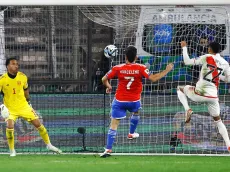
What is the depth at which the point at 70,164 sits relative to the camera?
13164mm

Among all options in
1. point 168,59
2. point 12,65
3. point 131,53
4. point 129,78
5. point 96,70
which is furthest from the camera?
point 96,70

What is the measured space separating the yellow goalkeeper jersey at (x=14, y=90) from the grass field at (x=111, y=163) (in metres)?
0.98

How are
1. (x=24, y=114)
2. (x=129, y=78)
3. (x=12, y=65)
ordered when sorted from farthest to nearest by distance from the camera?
1. (x=24, y=114)
2. (x=12, y=65)
3. (x=129, y=78)

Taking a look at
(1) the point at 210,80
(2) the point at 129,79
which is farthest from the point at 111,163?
(1) the point at 210,80

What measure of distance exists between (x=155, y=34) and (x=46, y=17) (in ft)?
7.25

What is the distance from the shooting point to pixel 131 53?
46.2ft

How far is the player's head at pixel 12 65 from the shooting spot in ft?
48.7

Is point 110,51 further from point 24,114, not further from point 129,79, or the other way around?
point 24,114

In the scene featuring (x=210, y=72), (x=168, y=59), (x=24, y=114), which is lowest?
(x=24, y=114)

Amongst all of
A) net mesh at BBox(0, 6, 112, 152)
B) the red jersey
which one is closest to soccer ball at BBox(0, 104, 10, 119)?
net mesh at BBox(0, 6, 112, 152)

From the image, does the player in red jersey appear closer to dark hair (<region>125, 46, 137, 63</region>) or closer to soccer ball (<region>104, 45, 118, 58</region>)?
Answer: dark hair (<region>125, 46, 137, 63</region>)

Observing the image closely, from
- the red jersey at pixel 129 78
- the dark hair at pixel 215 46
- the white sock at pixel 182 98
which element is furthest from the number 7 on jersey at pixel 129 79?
the dark hair at pixel 215 46

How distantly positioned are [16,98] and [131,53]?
2508 millimetres

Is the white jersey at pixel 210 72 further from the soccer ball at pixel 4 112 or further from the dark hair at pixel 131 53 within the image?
the soccer ball at pixel 4 112
